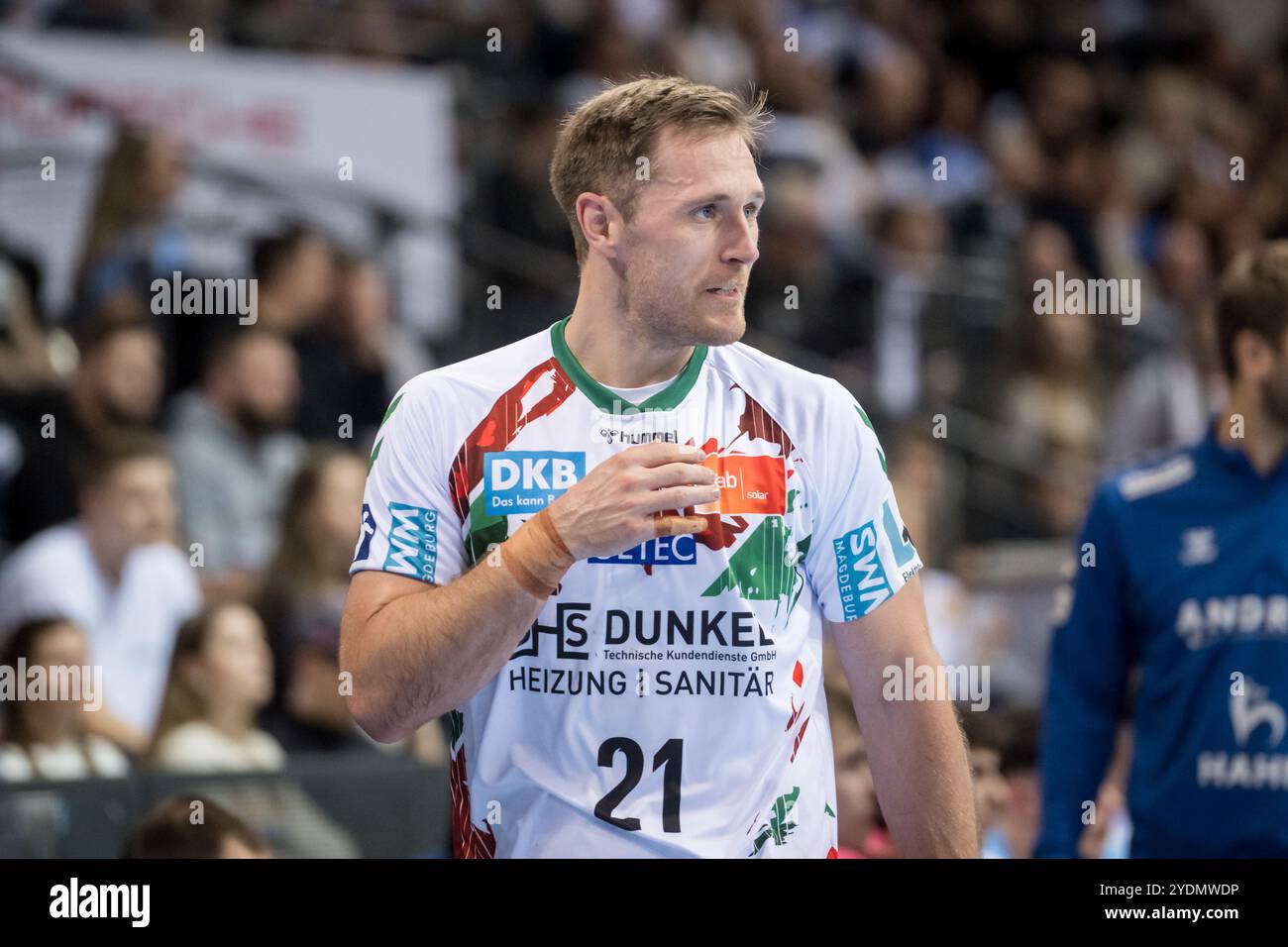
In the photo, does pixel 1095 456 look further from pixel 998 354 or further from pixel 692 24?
pixel 692 24

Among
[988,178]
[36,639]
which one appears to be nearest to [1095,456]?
[988,178]

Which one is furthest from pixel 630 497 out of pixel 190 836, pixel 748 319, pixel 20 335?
pixel 748 319

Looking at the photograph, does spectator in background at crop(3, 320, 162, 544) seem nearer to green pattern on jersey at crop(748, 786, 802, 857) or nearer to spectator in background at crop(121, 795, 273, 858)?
spectator in background at crop(121, 795, 273, 858)

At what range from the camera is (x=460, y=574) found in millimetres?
3014

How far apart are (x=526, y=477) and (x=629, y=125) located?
665mm

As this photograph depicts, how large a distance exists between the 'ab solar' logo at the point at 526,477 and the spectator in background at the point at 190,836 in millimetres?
1311

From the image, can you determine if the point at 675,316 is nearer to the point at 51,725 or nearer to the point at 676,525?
the point at 676,525

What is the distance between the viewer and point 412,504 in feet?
9.84

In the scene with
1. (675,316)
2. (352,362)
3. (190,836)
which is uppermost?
(352,362)

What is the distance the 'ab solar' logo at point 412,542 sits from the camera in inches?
Answer: 116

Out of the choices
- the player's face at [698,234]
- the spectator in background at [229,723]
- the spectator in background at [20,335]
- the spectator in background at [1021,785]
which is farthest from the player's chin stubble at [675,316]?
the spectator in background at [20,335]

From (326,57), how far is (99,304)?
1981 mm

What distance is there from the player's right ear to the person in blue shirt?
1.71 meters

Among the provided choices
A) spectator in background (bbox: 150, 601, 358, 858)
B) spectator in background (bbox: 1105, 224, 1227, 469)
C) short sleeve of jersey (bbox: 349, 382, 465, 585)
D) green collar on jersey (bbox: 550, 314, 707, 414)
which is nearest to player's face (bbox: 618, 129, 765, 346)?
green collar on jersey (bbox: 550, 314, 707, 414)
